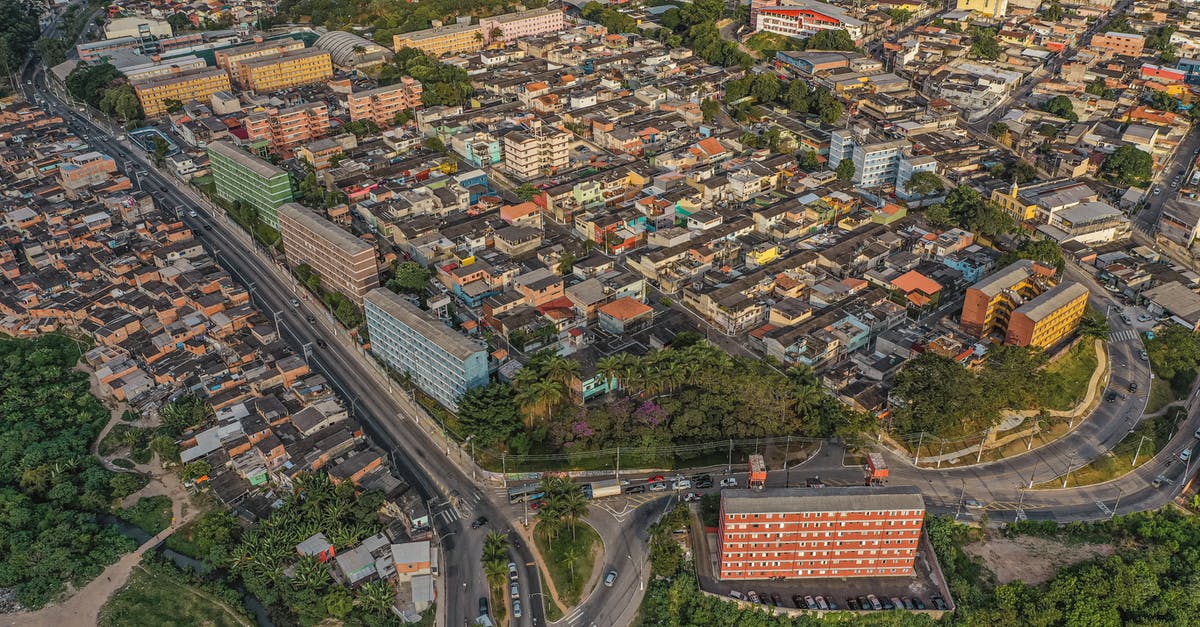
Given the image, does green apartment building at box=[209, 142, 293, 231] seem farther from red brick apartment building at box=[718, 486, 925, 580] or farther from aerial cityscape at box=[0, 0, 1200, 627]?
red brick apartment building at box=[718, 486, 925, 580]

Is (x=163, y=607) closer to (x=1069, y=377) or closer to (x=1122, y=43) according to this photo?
(x=1069, y=377)

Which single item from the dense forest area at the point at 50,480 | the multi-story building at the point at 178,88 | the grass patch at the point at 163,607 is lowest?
→ the grass patch at the point at 163,607

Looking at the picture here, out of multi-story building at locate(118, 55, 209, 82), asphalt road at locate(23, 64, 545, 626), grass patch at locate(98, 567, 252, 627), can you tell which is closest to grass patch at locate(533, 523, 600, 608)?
asphalt road at locate(23, 64, 545, 626)

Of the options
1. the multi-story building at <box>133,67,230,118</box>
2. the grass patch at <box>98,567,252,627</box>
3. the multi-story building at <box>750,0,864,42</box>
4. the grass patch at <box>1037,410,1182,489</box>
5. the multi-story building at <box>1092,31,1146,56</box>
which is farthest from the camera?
the multi-story building at <box>750,0,864,42</box>

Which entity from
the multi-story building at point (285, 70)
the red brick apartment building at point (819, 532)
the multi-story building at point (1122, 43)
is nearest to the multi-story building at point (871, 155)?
the red brick apartment building at point (819, 532)

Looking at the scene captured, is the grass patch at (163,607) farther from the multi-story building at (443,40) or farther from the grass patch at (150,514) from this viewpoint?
the multi-story building at (443,40)

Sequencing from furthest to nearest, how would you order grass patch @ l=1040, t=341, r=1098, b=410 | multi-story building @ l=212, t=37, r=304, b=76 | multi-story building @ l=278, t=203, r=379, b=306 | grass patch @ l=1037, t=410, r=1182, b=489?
multi-story building @ l=212, t=37, r=304, b=76
multi-story building @ l=278, t=203, r=379, b=306
grass patch @ l=1040, t=341, r=1098, b=410
grass patch @ l=1037, t=410, r=1182, b=489

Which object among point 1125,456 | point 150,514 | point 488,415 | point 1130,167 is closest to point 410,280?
point 488,415
